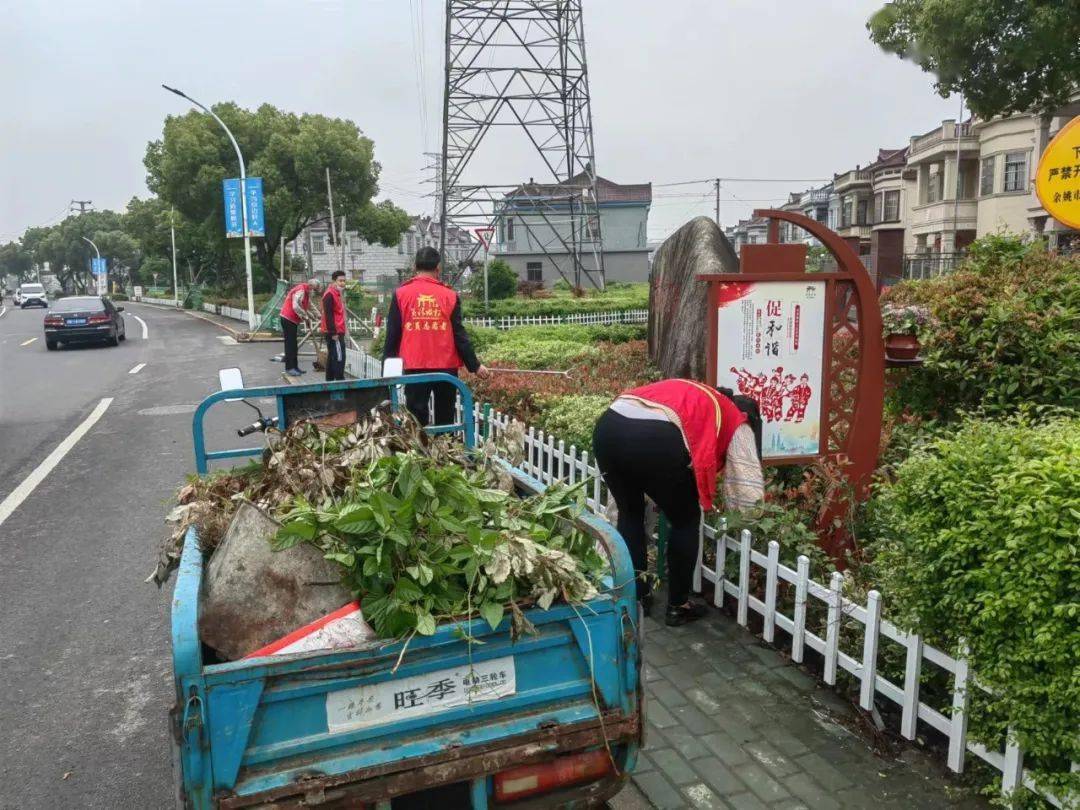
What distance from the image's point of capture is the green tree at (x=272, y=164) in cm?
3516

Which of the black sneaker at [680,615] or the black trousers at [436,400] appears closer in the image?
the black sneaker at [680,615]

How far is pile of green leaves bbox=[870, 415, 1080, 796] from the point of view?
2.59 metres

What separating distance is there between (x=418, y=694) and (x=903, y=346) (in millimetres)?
4590

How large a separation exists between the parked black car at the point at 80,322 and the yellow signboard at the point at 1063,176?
2428 cm

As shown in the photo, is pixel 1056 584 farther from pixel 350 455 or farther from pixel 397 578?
pixel 350 455

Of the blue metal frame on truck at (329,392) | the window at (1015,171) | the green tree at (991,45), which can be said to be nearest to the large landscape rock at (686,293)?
the blue metal frame on truck at (329,392)

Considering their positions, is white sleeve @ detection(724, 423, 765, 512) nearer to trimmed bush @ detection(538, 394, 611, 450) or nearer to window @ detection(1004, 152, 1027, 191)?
trimmed bush @ detection(538, 394, 611, 450)

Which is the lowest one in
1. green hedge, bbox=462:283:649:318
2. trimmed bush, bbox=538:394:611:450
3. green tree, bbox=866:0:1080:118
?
trimmed bush, bbox=538:394:611:450

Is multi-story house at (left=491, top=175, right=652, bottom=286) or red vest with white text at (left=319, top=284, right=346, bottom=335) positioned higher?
multi-story house at (left=491, top=175, right=652, bottom=286)

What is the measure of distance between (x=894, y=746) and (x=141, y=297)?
75.0m

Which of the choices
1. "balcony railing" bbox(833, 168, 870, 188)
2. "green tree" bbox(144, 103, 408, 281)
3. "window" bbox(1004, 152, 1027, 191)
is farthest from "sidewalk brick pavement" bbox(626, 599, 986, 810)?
"balcony railing" bbox(833, 168, 870, 188)

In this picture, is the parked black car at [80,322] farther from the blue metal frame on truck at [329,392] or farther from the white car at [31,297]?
the white car at [31,297]

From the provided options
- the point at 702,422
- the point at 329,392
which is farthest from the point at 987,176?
the point at 329,392

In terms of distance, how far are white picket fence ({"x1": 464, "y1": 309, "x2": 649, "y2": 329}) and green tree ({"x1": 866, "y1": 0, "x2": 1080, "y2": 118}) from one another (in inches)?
356
